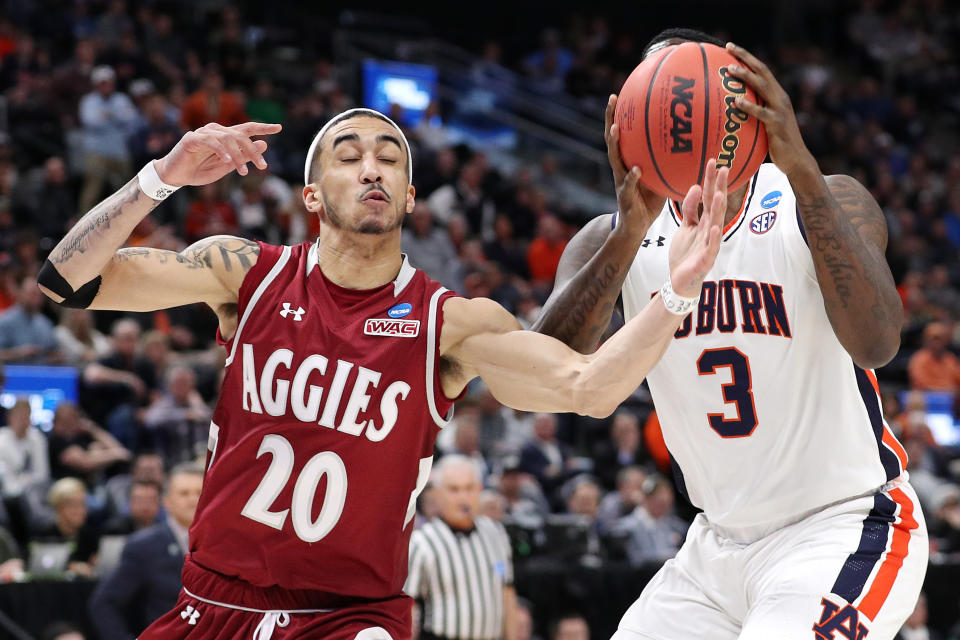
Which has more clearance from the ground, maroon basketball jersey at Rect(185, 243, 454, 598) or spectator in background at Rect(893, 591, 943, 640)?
maroon basketball jersey at Rect(185, 243, 454, 598)

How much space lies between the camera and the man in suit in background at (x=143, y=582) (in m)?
7.09

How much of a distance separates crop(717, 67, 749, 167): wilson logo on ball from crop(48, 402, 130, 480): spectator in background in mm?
7168

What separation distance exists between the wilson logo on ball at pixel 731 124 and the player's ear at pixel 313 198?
4.45 ft

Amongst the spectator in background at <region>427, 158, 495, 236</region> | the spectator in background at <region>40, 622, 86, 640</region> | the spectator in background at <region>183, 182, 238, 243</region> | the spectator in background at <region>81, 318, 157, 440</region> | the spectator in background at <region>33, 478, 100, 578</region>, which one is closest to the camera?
the spectator in background at <region>40, 622, 86, 640</region>

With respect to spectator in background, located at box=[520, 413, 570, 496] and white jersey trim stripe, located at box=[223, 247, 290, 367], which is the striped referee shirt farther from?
white jersey trim stripe, located at box=[223, 247, 290, 367]

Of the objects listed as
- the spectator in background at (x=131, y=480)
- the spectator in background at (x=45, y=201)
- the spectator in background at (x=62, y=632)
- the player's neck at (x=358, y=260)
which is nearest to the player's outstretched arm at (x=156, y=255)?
the player's neck at (x=358, y=260)

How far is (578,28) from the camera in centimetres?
2208

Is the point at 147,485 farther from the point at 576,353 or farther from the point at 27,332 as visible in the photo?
the point at 576,353

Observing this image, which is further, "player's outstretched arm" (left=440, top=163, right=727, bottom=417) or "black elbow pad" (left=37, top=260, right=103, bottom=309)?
"black elbow pad" (left=37, top=260, right=103, bottom=309)

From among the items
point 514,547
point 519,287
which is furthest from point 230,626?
point 519,287

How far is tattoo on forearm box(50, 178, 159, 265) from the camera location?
3.85m

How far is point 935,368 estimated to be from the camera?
14.7m

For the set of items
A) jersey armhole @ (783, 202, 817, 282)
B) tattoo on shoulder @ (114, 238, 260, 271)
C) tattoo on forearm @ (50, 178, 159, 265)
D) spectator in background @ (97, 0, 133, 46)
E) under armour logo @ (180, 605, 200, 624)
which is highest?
jersey armhole @ (783, 202, 817, 282)

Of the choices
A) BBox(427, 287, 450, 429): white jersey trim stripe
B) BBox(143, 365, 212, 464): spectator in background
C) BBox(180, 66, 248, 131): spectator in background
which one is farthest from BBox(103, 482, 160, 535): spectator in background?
BBox(180, 66, 248, 131): spectator in background
